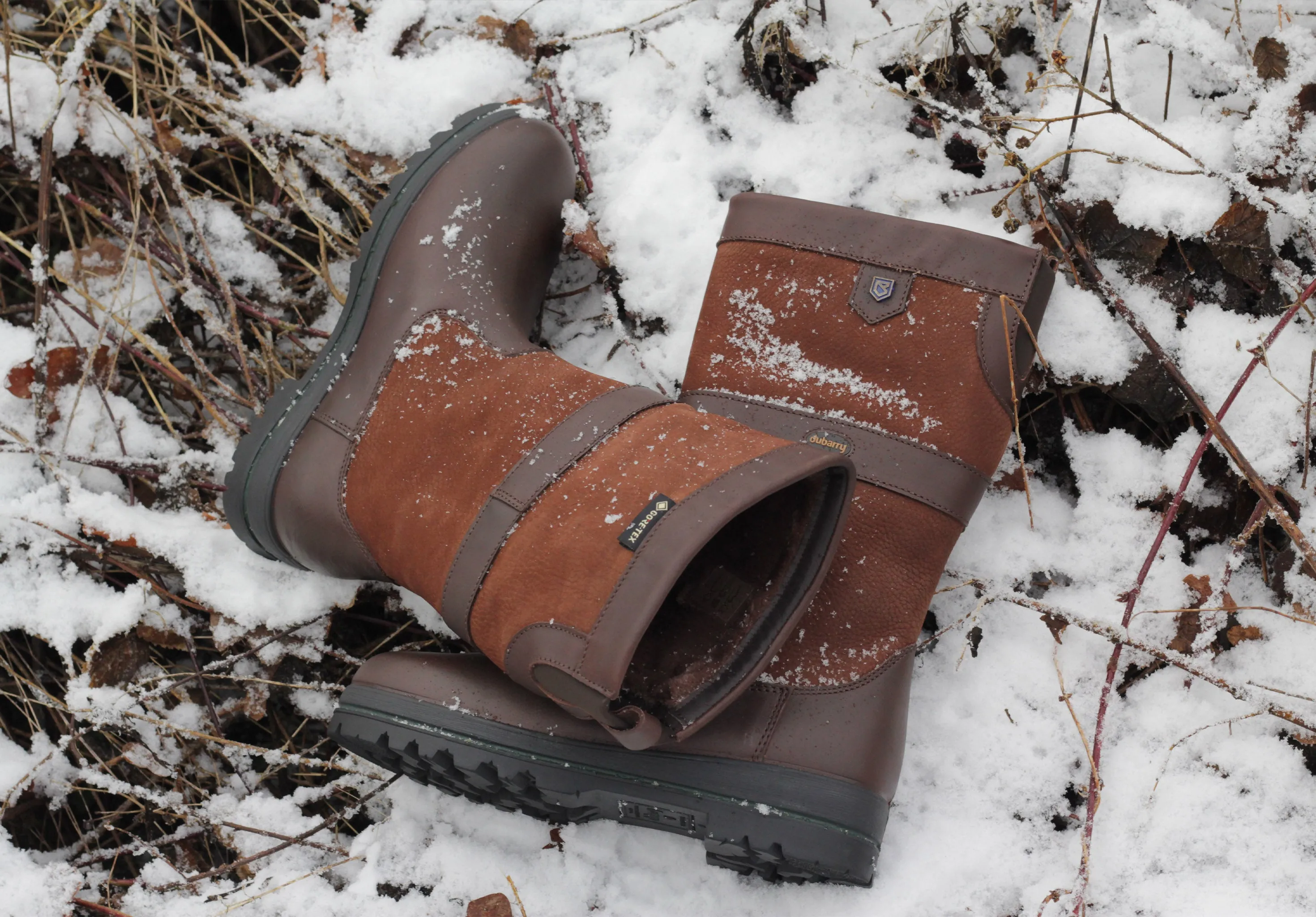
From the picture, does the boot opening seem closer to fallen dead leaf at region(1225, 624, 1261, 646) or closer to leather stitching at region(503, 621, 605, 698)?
leather stitching at region(503, 621, 605, 698)

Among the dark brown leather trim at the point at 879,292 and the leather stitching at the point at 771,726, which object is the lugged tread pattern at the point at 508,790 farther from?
the dark brown leather trim at the point at 879,292

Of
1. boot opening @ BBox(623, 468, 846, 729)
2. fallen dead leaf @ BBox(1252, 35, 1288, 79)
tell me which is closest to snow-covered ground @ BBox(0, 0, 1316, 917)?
fallen dead leaf @ BBox(1252, 35, 1288, 79)

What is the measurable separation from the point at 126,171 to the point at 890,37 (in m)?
1.33

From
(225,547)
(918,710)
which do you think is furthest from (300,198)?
(918,710)

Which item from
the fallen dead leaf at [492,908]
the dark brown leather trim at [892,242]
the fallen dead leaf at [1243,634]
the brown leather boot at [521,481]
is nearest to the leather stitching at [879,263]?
the dark brown leather trim at [892,242]

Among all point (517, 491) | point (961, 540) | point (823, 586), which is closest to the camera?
point (517, 491)

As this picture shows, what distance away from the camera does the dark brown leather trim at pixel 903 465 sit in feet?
4.82

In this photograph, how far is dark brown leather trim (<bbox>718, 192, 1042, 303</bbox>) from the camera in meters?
1.47

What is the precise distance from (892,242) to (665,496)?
0.55 metres

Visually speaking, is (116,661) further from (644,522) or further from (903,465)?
(903,465)

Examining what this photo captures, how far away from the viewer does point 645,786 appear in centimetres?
143

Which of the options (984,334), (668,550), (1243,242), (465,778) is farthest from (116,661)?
(1243,242)

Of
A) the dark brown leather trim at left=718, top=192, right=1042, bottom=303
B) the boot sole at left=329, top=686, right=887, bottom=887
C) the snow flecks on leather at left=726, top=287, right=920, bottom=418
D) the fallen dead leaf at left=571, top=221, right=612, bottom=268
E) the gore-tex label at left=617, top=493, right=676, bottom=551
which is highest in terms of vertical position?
the dark brown leather trim at left=718, top=192, right=1042, bottom=303

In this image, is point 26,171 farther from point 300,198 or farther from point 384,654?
point 384,654
